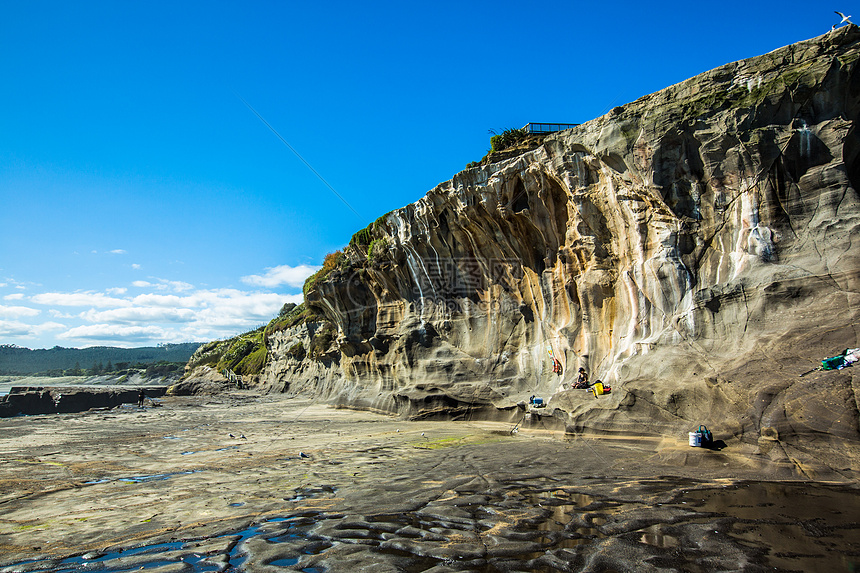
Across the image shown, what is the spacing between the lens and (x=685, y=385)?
1058 cm

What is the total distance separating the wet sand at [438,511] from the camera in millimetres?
4691

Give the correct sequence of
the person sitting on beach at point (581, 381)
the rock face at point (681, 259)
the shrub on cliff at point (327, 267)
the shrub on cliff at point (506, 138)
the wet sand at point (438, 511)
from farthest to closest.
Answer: the shrub on cliff at point (327, 267)
the shrub on cliff at point (506, 138)
the person sitting on beach at point (581, 381)
the rock face at point (681, 259)
the wet sand at point (438, 511)

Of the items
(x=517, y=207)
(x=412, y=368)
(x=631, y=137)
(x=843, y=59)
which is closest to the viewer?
(x=843, y=59)

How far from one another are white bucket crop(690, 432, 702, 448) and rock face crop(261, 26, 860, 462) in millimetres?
524

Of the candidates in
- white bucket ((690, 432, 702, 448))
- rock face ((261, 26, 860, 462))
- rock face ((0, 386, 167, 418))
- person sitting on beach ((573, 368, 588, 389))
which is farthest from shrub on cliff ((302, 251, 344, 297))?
white bucket ((690, 432, 702, 448))

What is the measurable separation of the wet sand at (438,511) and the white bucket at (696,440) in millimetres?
211

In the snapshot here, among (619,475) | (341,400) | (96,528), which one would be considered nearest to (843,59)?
(619,475)

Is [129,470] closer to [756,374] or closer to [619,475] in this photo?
[619,475]

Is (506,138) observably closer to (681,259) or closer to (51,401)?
(681,259)

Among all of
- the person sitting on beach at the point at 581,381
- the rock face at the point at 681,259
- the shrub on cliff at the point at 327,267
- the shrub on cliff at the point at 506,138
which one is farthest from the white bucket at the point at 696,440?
the shrub on cliff at the point at 327,267

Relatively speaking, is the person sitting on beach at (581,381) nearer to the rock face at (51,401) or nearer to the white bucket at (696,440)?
the white bucket at (696,440)

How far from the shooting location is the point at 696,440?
912cm

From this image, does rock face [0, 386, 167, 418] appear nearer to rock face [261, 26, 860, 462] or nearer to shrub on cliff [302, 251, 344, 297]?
shrub on cliff [302, 251, 344, 297]

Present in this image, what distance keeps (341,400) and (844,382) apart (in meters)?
26.0
